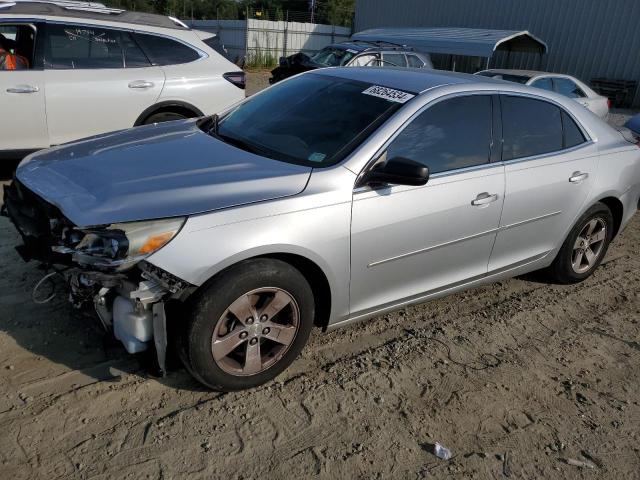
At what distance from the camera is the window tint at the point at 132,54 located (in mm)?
6086

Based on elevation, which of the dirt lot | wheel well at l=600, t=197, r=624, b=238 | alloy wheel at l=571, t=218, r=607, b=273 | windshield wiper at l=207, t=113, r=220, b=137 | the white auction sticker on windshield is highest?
the white auction sticker on windshield

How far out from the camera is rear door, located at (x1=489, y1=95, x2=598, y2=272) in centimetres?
382

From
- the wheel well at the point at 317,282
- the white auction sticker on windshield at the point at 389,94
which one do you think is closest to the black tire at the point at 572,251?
the white auction sticker on windshield at the point at 389,94

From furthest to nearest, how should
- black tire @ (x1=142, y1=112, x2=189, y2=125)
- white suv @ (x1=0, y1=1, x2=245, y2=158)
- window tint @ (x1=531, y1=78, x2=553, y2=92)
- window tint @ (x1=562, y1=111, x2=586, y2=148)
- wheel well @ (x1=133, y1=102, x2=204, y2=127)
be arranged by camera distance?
window tint @ (x1=531, y1=78, x2=553, y2=92) < black tire @ (x1=142, y1=112, x2=189, y2=125) < wheel well @ (x1=133, y1=102, x2=204, y2=127) < white suv @ (x1=0, y1=1, x2=245, y2=158) < window tint @ (x1=562, y1=111, x2=586, y2=148)

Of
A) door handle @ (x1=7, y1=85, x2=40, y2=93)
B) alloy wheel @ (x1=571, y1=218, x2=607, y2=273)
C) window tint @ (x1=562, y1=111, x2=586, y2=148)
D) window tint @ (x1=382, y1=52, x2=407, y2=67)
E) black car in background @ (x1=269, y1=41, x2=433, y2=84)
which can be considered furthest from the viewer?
window tint @ (x1=382, y1=52, x2=407, y2=67)

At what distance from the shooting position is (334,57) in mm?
13227

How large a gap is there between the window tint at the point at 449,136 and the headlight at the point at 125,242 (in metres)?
1.36

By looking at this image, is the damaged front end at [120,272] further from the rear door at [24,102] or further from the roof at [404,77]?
the rear door at [24,102]

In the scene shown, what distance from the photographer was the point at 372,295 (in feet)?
10.9

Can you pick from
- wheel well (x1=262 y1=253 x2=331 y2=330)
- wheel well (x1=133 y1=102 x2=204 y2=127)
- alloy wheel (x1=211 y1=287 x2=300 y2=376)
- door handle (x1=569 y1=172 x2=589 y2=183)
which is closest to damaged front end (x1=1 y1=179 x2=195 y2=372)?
alloy wheel (x1=211 y1=287 x2=300 y2=376)

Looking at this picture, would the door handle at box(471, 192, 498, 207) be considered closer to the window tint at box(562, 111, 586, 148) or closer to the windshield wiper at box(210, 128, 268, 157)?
the window tint at box(562, 111, 586, 148)

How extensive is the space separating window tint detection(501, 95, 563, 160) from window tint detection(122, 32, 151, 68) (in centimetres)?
404

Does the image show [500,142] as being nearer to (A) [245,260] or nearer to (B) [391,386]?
(B) [391,386]

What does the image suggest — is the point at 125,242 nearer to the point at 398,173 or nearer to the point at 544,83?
the point at 398,173
